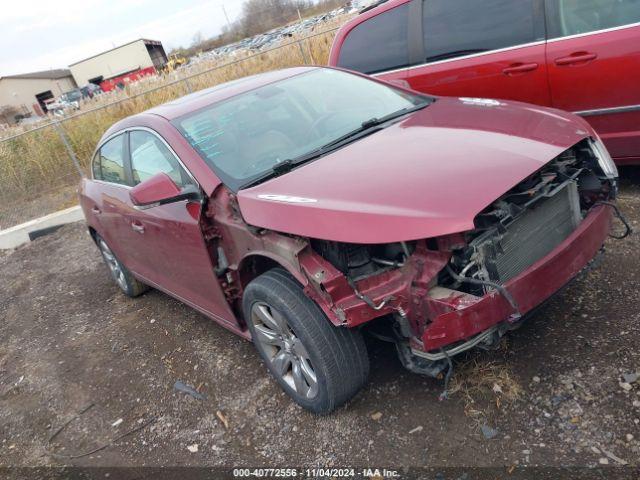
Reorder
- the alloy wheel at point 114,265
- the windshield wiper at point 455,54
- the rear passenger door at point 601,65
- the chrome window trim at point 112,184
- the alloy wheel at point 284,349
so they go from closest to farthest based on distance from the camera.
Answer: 1. the alloy wheel at point 284,349
2. the rear passenger door at point 601,65
3. the chrome window trim at point 112,184
4. the windshield wiper at point 455,54
5. the alloy wheel at point 114,265

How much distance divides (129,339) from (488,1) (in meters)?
4.09

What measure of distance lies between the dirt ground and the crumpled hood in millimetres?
905

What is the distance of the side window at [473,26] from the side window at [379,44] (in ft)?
0.84

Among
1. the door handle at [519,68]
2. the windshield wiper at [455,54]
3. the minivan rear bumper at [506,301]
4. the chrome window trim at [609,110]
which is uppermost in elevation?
the windshield wiper at [455,54]

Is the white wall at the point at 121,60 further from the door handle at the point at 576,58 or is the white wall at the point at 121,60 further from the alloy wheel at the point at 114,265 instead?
the door handle at the point at 576,58

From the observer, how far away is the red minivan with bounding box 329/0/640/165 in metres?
3.75

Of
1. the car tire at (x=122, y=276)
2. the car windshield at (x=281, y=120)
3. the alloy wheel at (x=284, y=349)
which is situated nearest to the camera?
the alloy wheel at (x=284, y=349)

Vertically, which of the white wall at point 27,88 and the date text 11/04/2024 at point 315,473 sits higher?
the white wall at point 27,88

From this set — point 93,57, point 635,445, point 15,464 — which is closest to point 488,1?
point 635,445

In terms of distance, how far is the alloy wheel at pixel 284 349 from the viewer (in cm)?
273

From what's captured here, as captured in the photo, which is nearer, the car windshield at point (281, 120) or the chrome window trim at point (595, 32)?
the car windshield at point (281, 120)

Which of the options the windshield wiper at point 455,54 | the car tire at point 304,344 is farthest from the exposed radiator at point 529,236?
the windshield wiper at point 455,54

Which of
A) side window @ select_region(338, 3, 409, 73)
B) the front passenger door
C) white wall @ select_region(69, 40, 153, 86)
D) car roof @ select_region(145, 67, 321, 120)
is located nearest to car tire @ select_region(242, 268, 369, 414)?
the front passenger door

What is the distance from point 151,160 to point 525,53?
2972 millimetres
